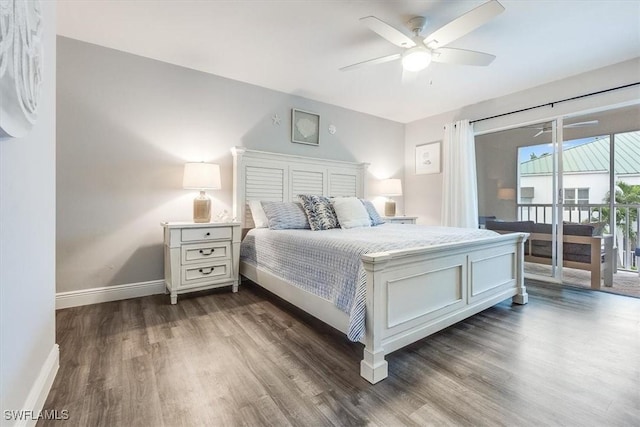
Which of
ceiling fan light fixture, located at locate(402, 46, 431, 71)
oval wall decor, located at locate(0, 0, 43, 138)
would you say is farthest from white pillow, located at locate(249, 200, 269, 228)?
oval wall decor, located at locate(0, 0, 43, 138)

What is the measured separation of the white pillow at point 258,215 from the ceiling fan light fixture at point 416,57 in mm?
2047

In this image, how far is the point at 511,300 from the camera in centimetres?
278

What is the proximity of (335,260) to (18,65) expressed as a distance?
1.64 m

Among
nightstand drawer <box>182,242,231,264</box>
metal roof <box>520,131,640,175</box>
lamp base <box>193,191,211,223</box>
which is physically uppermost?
metal roof <box>520,131,640,175</box>

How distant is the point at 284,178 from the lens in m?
3.75

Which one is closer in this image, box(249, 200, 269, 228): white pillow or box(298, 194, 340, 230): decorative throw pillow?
box(298, 194, 340, 230): decorative throw pillow

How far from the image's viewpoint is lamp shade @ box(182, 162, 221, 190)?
2.85 metres

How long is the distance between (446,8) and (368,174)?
275cm

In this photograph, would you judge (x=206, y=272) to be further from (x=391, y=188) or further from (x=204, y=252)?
(x=391, y=188)

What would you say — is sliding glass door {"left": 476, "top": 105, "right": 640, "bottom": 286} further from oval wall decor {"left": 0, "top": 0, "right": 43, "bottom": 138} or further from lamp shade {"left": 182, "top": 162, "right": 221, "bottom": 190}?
oval wall decor {"left": 0, "top": 0, "right": 43, "bottom": 138}

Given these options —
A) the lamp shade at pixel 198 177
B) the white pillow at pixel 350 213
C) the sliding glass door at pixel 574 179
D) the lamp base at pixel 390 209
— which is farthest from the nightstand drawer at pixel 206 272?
the sliding glass door at pixel 574 179

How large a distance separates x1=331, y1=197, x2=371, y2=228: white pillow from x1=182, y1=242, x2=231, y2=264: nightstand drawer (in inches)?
48.9

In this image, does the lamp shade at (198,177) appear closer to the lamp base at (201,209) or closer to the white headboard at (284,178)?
the lamp base at (201,209)

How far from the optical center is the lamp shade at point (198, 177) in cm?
285
